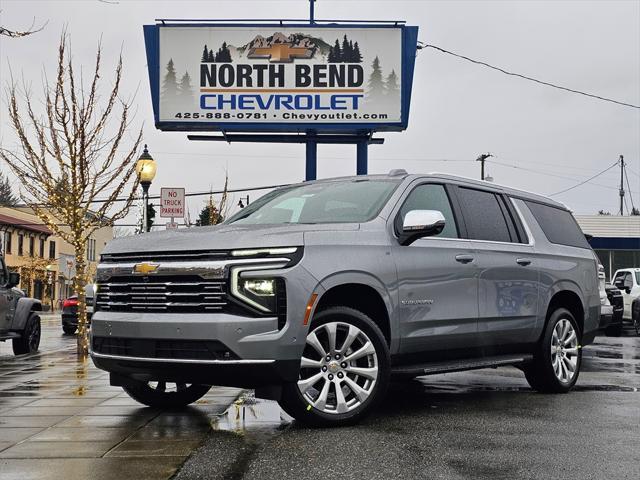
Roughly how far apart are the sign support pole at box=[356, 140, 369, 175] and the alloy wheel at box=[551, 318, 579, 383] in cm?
1462

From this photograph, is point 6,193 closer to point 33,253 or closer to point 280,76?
point 33,253

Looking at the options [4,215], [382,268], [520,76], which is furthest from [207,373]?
[4,215]

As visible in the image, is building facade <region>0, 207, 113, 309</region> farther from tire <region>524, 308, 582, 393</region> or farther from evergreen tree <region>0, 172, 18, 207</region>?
tire <region>524, 308, 582, 393</region>

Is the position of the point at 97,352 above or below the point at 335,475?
above

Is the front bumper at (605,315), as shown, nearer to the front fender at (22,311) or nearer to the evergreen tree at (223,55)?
the front fender at (22,311)

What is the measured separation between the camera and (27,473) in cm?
469

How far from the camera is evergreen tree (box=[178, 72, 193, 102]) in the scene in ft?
75.4

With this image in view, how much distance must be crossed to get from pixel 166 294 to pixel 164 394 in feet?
4.94

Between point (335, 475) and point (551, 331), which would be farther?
point (551, 331)

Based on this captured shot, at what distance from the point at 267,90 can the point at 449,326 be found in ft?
54.8

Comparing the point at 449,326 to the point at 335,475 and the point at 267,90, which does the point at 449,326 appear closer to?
the point at 335,475

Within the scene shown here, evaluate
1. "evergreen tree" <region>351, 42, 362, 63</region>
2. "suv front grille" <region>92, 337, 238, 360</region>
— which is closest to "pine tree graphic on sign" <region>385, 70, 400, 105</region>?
"evergreen tree" <region>351, 42, 362, 63</region>

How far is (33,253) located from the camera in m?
63.2

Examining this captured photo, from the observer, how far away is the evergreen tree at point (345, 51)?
2303cm
